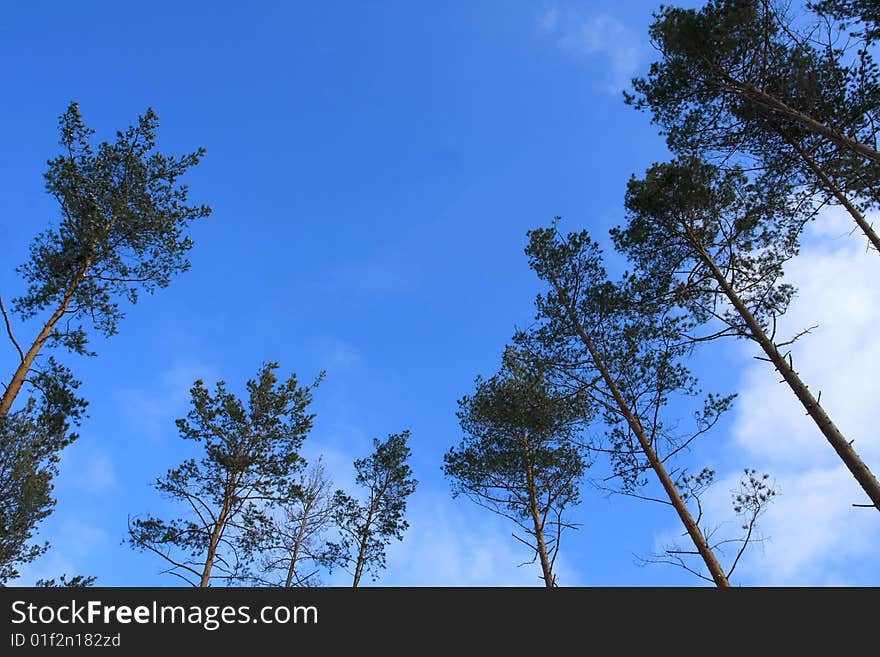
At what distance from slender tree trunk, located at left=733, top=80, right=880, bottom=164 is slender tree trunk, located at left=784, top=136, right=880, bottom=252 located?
476mm

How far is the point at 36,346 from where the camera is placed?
8273 mm

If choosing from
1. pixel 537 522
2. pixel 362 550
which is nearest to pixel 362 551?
pixel 362 550

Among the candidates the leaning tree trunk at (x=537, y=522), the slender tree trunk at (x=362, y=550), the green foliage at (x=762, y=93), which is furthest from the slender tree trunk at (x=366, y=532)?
the green foliage at (x=762, y=93)

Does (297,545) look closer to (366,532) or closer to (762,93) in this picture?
(366,532)

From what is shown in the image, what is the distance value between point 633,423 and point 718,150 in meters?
5.68

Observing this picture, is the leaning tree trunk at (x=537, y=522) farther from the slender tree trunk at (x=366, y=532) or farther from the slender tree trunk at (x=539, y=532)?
the slender tree trunk at (x=366, y=532)

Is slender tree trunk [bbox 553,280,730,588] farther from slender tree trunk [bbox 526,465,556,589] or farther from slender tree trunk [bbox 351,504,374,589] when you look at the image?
slender tree trunk [bbox 351,504,374,589]

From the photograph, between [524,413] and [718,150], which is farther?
[524,413]

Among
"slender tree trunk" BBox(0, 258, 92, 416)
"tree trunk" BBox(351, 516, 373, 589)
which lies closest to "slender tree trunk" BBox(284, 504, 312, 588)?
"tree trunk" BBox(351, 516, 373, 589)

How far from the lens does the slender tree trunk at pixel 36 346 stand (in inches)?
306

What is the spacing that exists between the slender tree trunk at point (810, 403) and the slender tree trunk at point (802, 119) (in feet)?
8.64
